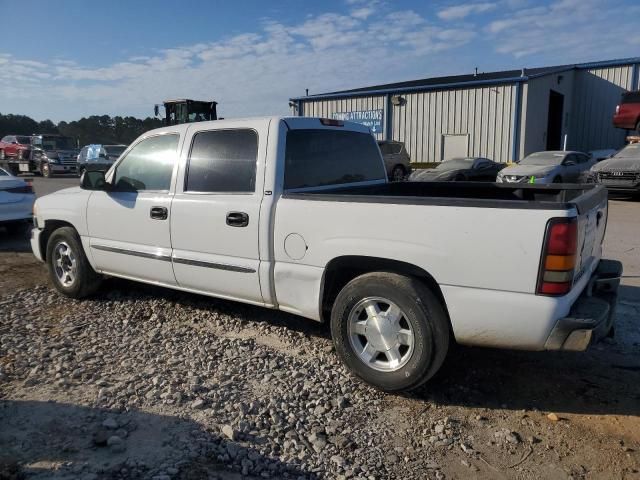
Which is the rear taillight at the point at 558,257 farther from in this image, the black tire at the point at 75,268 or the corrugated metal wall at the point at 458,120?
the corrugated metal wall at the point at 458,120

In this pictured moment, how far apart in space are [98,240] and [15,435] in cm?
253

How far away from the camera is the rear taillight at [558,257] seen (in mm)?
2938

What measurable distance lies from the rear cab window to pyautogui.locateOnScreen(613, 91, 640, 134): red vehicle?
17.7 metres

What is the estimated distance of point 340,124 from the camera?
15.8 ft

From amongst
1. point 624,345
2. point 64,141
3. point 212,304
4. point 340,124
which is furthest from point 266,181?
point 64,141

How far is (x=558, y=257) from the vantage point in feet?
9.72

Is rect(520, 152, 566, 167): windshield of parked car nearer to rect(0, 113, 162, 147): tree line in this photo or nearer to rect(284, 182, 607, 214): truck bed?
rect(284, 182, 607, 214): truck bed

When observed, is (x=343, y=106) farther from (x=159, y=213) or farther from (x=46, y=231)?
(x=159, y=213)

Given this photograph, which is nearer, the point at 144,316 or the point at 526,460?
the point at 526,460

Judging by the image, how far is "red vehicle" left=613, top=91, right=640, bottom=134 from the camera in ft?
62.2

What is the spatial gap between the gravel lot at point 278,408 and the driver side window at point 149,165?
4.30ft

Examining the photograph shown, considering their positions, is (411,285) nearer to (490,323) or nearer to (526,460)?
(490,323)

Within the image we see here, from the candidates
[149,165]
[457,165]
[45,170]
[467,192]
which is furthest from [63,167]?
[467,192]

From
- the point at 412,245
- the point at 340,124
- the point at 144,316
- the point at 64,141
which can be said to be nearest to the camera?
the point at 412,245
